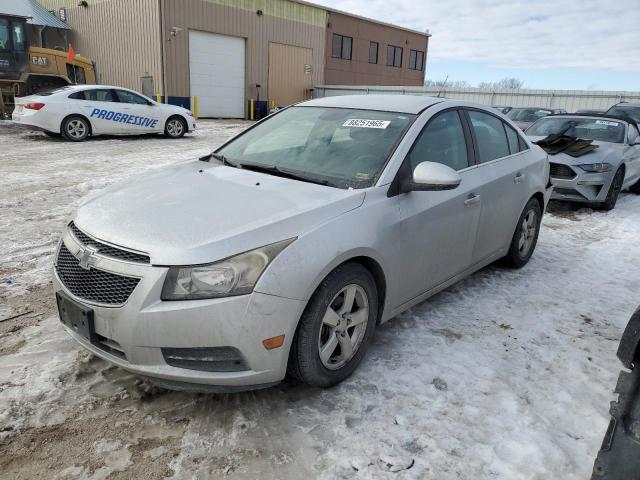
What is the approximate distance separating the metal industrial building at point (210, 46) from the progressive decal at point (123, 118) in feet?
31.5

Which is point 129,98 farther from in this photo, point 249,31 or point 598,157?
point 249,31

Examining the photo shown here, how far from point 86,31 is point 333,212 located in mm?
28926

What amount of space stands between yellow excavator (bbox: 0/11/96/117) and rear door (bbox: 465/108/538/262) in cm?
1733

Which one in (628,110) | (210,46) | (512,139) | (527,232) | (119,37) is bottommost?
(527,232)

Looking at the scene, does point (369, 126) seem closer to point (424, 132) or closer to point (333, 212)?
point (424, 132)

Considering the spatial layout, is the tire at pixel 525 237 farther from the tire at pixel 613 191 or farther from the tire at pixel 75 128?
the tire at pixel 75 128

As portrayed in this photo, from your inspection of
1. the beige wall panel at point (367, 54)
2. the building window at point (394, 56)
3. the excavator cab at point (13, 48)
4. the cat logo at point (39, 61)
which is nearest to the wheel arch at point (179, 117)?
the excavator cab at point (13, 48)

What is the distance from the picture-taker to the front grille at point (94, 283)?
2373 millimetres

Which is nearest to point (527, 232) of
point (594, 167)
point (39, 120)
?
point (594, 167)

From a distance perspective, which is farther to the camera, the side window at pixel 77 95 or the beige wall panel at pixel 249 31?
the beige wall panel at pixel 249 31

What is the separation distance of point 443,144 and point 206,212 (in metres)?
1.92

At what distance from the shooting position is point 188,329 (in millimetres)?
2312

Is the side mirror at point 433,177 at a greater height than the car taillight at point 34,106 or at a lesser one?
greater

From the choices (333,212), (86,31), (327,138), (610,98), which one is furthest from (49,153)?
(610,98)
